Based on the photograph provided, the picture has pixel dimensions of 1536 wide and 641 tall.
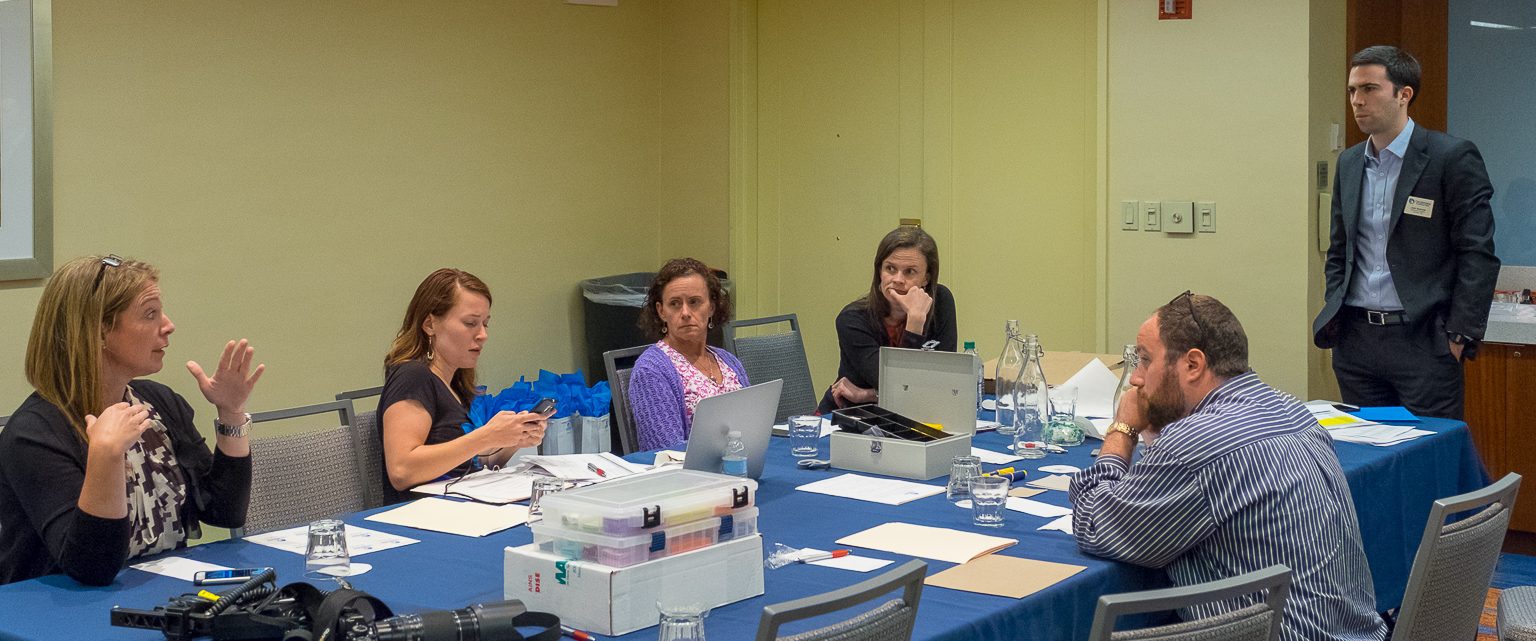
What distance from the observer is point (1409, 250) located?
440 centimetres

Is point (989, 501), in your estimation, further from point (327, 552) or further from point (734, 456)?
point (327, 552)

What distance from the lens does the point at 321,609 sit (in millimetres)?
2010

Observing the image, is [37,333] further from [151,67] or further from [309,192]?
[309,192]

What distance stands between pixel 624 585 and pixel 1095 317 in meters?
3.97

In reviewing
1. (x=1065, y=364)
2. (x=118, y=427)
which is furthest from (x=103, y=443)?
(x=1065, y=364)

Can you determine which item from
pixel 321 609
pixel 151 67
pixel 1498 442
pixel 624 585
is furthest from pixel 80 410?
pixel 1498 442

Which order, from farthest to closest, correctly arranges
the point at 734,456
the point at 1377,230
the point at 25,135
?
the point at 1377,230, the point at 25,135, the point at 734,456

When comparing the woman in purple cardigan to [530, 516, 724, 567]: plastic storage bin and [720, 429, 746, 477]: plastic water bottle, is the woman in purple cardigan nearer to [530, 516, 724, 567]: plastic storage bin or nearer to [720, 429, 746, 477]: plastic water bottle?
[720, 429, 746, 477]: plastic water bottle

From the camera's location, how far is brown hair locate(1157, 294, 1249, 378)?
269cm

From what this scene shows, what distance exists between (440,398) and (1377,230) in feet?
9.56

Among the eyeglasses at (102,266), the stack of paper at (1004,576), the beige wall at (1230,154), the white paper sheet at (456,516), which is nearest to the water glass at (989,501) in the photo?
the stack of paper at (1004,576)

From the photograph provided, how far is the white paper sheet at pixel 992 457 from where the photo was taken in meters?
3.51

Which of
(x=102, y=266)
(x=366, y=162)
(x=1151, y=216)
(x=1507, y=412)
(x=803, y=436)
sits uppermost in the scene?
(x=366, y=162)

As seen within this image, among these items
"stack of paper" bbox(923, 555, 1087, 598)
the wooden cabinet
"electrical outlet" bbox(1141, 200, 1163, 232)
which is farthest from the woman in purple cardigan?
the wooden cabinet
